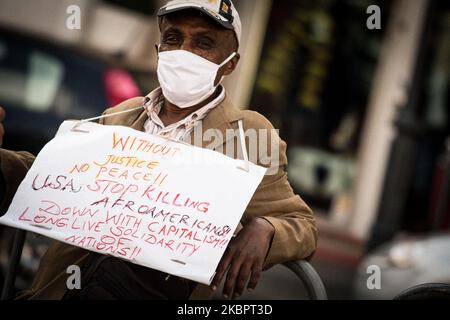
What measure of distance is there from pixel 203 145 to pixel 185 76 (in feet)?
0.64

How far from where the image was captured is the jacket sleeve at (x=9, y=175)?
7.29 feet

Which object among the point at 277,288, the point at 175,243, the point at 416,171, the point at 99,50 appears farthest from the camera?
the point at 416,171

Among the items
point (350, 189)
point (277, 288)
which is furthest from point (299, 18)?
point (277, 288)

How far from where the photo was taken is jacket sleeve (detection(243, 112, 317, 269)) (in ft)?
6.66

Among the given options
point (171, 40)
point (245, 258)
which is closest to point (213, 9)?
point (171, 40)

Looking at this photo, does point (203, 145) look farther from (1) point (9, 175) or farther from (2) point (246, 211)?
(1) point (9, 175)

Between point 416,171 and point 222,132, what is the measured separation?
11.5m

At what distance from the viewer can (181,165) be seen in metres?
2.07

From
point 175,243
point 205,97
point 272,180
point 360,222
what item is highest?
point 205,97

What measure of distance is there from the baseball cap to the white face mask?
0.38 ft

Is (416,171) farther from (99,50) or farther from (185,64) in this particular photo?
(185,64)

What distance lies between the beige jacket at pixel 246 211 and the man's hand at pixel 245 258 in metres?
0.04

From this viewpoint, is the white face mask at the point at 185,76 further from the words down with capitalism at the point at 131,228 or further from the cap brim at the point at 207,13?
the words down with capitalism at the point at 131,228

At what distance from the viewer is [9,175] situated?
2225 mm
